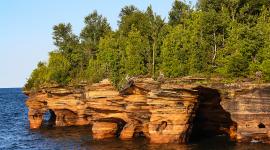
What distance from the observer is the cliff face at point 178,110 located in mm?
41719

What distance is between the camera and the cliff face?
41.7m

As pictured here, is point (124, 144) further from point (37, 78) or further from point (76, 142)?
point (37, 78)

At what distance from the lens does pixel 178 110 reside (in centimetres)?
4372

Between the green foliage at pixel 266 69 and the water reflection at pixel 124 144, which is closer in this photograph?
the green foliage at pixel 266 69

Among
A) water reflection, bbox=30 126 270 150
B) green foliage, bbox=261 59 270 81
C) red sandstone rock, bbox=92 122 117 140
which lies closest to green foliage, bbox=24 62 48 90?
water reflection, bbox=30 126 270 150

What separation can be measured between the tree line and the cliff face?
2463 millimetres

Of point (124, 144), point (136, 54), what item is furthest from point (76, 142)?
point (136, 54)

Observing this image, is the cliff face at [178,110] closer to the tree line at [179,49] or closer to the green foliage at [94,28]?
the tree line at [179,49]

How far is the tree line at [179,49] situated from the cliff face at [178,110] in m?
2.46

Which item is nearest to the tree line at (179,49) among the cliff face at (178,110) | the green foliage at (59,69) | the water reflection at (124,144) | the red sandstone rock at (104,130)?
the green foliage at (59,69)

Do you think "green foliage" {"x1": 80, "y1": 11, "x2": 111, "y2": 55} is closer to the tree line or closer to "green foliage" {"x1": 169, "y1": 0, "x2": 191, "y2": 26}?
the tree line

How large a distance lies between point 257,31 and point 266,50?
9.16 feet

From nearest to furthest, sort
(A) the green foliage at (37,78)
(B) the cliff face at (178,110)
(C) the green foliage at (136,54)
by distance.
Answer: (B) the cliff face at (178,110) < (C) the green foliage at (136,54) < (A) the green foliage at (37,78)

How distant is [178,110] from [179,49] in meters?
10.9
